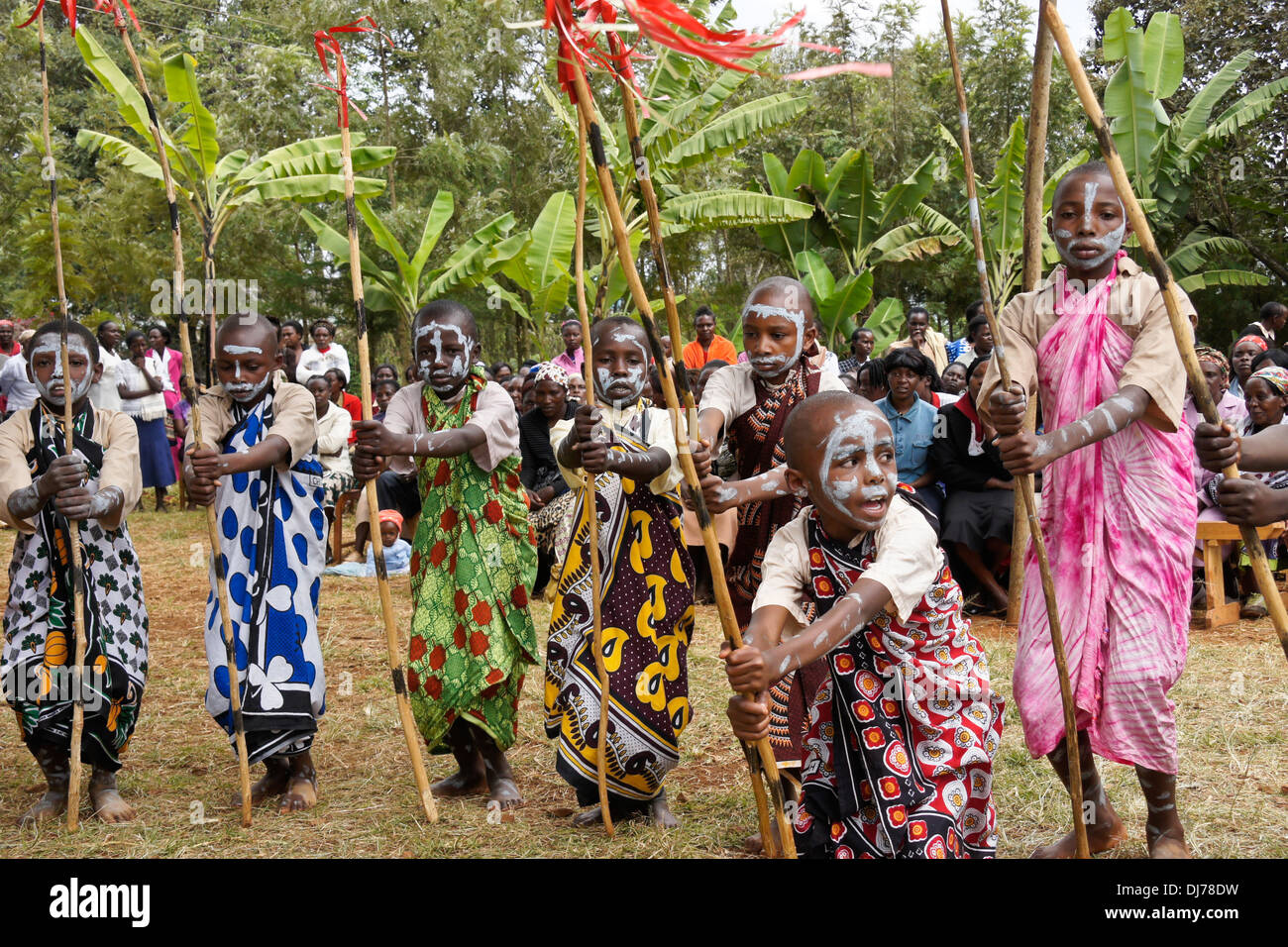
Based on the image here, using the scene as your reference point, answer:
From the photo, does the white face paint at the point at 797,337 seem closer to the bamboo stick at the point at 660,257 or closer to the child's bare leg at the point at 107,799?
the bamboo stick at the point at 660,257

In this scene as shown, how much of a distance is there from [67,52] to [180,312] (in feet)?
88.0

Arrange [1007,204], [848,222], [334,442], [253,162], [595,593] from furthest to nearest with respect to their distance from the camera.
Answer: [848,222], [1007,204], [253,162], [334,442], [595,593]

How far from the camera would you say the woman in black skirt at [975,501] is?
26.7 ft

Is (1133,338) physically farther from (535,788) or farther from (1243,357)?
(1243,357)

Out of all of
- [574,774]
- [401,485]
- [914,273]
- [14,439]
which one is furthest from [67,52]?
[574,774]

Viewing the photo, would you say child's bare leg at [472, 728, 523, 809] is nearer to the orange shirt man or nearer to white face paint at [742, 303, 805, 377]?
white face paint at [742, 303, 805, 377]

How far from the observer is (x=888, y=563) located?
305 cm

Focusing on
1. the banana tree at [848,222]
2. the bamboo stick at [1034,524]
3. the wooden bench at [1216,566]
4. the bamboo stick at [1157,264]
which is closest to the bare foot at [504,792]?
the bamboo stick at [1034,524]

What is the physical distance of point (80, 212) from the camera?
59.9 ft

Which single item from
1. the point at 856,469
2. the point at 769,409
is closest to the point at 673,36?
the point at 856,469

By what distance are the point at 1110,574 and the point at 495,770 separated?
107 inches

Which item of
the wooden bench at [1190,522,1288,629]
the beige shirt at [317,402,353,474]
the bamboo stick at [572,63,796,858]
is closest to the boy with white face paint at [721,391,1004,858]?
the bamboo stick at [572,63,796,858]

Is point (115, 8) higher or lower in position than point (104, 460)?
higher

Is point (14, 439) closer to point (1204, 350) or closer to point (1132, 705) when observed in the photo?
point (1132, 705)
